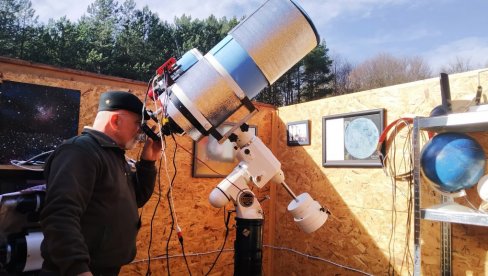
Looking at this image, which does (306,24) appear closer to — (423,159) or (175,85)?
(175,85)

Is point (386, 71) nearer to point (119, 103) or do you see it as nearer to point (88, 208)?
point (119, 103)

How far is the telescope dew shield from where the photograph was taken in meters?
1.71

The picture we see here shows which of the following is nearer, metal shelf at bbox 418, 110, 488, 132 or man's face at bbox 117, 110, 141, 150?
man's face at bbox 117, 110, 141, 150

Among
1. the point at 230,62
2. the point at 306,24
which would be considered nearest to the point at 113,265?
the point at 230,62

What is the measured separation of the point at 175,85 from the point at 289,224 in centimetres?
267

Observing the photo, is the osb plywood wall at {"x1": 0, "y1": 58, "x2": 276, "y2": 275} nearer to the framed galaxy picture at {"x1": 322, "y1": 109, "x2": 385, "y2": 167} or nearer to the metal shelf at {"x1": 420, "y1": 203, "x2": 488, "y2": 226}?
the framed galaxy picture at {"x1": 322, "y1": 109, "x2": 385, "y2": 167}

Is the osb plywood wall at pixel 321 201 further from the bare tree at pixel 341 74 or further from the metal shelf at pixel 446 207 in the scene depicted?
the bare tree at pixel 341 74

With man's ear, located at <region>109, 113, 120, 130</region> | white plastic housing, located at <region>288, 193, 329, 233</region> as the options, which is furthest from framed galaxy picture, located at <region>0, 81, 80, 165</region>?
white plastic housing, located at <region>288, 193, 329, 233</region>

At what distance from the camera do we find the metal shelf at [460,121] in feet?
6.48

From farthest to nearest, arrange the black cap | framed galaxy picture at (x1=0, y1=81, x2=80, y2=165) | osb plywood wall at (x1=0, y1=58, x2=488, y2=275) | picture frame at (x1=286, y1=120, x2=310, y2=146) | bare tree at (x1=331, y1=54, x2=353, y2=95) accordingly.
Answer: bare tree at (x1=331, y1=54, x2=353, y2=95) → picture frame at (x1=286, y1=120, x2=310, y2=146) → osb plywood wall at (x1=0, y1=58, x2=488, y2=275) → framed galaxy picture at (x1=0, y1=81, x2=80, y2=165) → the black cap

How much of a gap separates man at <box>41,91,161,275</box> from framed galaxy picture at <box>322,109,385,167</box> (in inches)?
78.0

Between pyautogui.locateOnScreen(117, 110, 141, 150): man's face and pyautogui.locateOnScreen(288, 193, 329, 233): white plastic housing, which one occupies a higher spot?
pyautogui.locateOnScreen(117, 110, 141, 150): man's face

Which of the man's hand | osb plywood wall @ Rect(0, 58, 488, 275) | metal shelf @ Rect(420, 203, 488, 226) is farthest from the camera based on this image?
osb plywood wall @ Rect(0, 58, 488, 275)

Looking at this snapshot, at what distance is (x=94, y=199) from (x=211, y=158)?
2.19 m
